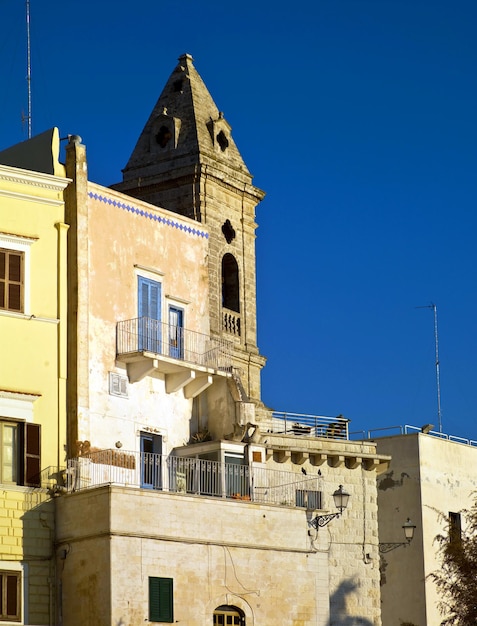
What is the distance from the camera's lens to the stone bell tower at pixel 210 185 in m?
45.0

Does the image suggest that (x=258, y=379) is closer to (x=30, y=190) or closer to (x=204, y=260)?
(x=204, y=260)

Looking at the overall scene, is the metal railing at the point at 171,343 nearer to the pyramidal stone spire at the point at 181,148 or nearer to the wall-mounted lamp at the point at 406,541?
the pyramidal stone spire at the point at 181,148

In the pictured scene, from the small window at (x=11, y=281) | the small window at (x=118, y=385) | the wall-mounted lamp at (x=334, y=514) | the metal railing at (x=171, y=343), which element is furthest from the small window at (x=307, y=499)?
the small window at (x=11, y=281)

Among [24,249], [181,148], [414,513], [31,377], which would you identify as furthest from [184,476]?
[181,148]

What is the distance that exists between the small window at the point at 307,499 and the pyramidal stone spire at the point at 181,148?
8197 millimetres

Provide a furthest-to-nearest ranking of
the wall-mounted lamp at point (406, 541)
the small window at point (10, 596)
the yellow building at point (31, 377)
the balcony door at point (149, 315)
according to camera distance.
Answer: the wall-mounted lamp at point (406, 541) → the balcony door at point (149, 315) → the yellow building at point (31, 377) → the small window at point (10, 596)

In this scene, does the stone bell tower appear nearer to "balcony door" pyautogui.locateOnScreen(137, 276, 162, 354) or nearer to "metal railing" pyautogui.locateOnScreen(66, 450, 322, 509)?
"balcony door" pyautogui.locateOnScreen(137, 276, 162, 354)

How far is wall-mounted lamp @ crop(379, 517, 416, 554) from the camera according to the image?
42.7m

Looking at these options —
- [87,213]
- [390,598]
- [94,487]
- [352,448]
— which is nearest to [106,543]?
[94,487]

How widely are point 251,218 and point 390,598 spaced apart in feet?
38.6

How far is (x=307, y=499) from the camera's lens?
41906 millimetres

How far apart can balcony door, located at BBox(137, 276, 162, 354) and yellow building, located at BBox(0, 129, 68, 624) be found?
8.88 ft

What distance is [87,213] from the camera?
3822 cm

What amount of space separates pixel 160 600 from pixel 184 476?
15.6 feet
